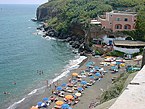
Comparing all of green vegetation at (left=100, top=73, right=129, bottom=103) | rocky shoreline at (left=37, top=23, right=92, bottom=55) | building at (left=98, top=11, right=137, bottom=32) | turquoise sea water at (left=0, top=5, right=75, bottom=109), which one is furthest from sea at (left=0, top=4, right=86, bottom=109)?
green vegetation at (left=100, top=73, right=129, bottom=103)

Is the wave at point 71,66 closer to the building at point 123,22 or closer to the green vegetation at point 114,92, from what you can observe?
the building at point 123,22

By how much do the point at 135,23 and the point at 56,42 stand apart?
27.0m

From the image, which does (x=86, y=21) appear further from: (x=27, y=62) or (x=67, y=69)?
(x=67, y=69)

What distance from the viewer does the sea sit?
41.4 meters

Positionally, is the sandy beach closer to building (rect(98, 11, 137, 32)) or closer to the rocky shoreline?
the rocky shoreline

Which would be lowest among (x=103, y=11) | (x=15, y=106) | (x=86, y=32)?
(x=15, y=106)

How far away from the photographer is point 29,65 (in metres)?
56.3

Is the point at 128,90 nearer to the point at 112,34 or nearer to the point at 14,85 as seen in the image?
the point at 14,85

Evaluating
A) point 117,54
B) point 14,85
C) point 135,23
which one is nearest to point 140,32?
point 135,23

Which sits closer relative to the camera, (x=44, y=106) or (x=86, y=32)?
(x=44, y=106)

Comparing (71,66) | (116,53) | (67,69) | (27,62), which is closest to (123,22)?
(116,53)

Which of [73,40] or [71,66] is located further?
[73,40]

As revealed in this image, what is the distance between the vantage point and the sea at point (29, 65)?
136 ft

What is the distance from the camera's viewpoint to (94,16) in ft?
270
